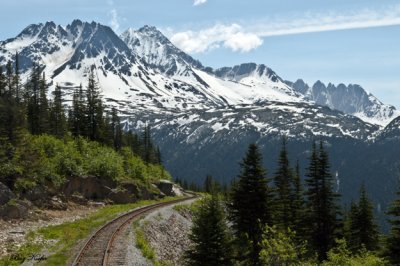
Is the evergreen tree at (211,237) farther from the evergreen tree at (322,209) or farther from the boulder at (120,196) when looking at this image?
the boulder at (120,196)

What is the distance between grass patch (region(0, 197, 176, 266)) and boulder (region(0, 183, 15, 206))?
14.1 feet

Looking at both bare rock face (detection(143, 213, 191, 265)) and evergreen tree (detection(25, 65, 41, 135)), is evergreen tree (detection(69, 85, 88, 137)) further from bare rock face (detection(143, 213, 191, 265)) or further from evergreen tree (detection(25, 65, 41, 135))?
bare rock face (detection(143, 213, 191, 265))

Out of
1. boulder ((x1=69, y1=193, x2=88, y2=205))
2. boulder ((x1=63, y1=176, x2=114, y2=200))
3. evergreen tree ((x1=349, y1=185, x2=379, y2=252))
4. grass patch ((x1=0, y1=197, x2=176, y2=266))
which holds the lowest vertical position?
evergreen tree ((x1=349, y1=185, x2=379, y2=252))

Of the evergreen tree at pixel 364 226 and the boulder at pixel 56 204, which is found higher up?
the boulder at pixel 56 204

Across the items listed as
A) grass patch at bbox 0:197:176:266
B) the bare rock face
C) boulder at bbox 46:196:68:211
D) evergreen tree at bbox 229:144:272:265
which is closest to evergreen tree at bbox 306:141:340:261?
the bare rock face

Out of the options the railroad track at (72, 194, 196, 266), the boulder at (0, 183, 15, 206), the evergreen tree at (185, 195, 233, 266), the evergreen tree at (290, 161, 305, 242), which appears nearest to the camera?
the railroad track at (72, 194, 196, 266)

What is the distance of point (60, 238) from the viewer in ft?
105

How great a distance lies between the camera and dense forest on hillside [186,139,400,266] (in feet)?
89.2

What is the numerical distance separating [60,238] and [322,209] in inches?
1189

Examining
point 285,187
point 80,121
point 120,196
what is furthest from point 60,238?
point 80,121

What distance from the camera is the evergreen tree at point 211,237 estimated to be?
88.8 ft

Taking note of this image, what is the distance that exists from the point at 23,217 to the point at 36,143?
16.5m

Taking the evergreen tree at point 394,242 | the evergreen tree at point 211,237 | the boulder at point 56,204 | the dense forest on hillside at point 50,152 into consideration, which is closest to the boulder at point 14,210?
the dense forest on hillside at point 50,152

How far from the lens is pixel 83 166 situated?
54.4 meters
